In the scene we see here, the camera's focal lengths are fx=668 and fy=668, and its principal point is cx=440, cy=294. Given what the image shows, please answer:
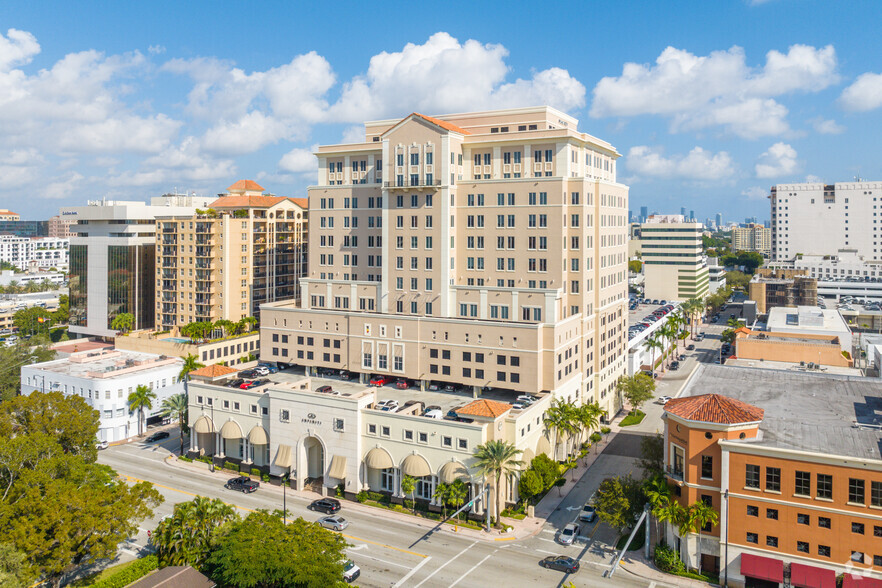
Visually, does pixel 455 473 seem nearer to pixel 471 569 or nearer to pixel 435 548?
pixel 435 548

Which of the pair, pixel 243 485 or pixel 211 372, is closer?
pixel 243 485

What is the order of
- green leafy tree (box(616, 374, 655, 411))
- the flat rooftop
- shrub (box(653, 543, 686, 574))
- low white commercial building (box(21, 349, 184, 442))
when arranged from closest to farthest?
the flat rooftop < shrub (box(653, 543, 686, 574)) < low white commercial building (box(21, 349, 184, 442)) < green leafy tree (box(616, 374, 655, 411))

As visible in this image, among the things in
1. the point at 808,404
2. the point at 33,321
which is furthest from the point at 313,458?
the point at 33,321

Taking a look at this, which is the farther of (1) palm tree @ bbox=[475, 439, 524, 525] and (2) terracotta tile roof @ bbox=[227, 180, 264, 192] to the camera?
(2) terracotta tile roof @ bbox=[227, 180, 264, 192]

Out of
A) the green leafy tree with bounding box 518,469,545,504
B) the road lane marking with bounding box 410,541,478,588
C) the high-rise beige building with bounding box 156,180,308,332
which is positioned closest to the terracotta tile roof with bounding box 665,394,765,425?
the green leafy tree with bounding box 518,469,545,504

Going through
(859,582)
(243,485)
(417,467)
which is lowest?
(243,485)

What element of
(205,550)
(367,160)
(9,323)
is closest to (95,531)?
(205,550)

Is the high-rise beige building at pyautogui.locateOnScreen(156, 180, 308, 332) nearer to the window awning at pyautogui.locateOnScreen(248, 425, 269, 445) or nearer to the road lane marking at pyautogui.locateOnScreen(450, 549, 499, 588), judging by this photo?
the window awning at pyautogui.locateOnScreen(248, 425, 269, 445)
